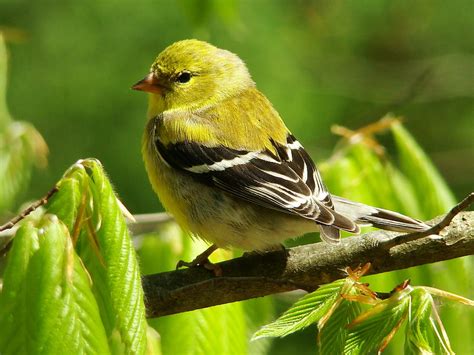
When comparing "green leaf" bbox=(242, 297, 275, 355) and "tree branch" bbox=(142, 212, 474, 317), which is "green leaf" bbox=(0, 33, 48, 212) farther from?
"green leaf" bbox=(242, 297, 275, 355)

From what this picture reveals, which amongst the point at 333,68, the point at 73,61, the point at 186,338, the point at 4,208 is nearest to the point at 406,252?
the point at 186,338

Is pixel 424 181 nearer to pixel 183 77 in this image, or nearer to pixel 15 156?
pixel 183 77

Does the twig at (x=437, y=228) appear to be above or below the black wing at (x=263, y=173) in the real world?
below

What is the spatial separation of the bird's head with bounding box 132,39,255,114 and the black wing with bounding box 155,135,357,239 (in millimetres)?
438

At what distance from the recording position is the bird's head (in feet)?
13.0

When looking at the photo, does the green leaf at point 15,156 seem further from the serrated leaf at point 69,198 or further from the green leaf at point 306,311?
the green leaf at point 306,311

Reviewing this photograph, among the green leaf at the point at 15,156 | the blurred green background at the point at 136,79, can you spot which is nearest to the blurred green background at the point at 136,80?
the blurred green background at the point at 136,79

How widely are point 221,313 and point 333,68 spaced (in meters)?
6.72

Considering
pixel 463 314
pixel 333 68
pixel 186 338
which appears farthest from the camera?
pixel 333 68

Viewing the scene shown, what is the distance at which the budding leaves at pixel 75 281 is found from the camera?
1.73 metres

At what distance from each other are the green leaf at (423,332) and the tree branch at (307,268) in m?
0.60

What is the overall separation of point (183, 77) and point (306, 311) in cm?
221

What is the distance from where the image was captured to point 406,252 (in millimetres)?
2621

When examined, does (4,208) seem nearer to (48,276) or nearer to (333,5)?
(48,276)
